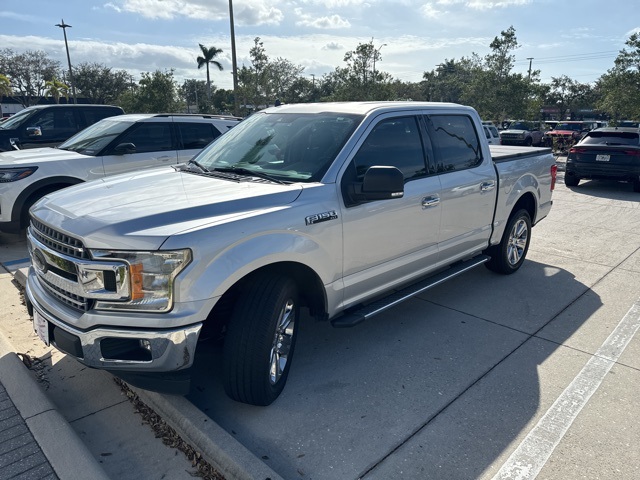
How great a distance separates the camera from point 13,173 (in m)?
6.19

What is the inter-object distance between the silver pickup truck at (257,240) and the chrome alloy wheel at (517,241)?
1059mm

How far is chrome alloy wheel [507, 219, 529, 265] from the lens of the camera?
5.56 meters

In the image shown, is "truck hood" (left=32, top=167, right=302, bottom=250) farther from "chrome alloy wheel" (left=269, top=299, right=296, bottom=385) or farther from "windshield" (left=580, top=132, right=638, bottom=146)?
"windshield" (left=580, top=132, right=638, bottom=146)

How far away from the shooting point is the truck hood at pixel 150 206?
2.49 m

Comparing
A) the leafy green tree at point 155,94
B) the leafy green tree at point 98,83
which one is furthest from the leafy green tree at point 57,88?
the leafy green tree at point 155,94

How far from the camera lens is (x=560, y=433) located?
2.92 metres

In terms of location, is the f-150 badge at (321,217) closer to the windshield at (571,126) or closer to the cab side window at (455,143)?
the cab side window at (455,143)

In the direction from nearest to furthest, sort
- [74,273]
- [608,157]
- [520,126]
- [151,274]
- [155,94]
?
[151,274]
[74,273]
[608,157]
[155,94]
[520,126]

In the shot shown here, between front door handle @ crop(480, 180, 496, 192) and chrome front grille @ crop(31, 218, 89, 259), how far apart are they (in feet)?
11.8

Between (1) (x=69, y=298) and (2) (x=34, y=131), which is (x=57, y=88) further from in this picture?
(1) (x=69, y=298)

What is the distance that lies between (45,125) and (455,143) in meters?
8.73

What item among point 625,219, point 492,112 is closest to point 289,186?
point 625,219

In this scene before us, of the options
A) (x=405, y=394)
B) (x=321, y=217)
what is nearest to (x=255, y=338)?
(x=321, y=217)

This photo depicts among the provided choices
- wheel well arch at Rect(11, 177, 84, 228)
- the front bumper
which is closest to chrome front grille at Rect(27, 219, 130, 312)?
the front bumper
